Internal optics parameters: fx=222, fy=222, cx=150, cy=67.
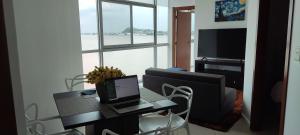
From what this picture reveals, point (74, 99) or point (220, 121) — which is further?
point (220, 121)

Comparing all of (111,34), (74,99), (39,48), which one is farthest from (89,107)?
(111,34)

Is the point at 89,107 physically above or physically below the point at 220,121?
above

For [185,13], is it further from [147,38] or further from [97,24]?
[97,24]

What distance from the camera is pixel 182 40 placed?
6.79m

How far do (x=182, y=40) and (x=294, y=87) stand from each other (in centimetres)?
509

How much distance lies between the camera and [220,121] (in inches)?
122

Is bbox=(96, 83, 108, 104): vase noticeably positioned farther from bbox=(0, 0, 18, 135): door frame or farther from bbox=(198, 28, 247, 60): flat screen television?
bbox=(198, 28, 247, 60): flat screen television

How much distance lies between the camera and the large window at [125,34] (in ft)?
14.4

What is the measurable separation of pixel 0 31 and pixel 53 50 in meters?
2.50

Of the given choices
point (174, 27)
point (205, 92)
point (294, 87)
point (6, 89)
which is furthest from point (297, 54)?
point (174, 27)

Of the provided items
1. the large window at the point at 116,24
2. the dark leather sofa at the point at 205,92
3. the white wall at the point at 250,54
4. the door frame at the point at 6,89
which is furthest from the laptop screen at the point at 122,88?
the large window at the point at 116,24

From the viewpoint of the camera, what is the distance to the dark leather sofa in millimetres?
2910

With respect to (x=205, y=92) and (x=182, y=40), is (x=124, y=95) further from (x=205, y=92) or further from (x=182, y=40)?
(x=182, y=40)

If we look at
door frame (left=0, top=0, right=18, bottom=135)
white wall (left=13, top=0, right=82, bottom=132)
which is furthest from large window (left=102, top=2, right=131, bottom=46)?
door frame (left=0, top=0, right=18, bottom=135)
